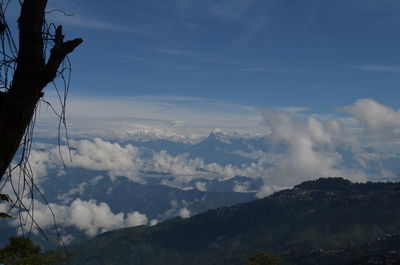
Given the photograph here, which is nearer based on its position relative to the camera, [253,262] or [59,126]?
[59,126]

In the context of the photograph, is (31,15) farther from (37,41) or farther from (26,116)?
(26,116)

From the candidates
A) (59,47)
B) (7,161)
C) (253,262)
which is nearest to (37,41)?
(59,47)

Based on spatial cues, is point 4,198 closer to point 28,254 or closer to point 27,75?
point 27,75

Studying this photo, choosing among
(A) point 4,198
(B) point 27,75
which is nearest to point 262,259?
(A) point 4,198

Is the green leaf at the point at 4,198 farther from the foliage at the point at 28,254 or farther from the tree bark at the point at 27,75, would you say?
the foliage at the point at 28,254

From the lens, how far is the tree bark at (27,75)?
17.8 ft

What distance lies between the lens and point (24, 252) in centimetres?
5256

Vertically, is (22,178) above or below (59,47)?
below

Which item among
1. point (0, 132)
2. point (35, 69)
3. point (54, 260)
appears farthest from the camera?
point (54, 260)

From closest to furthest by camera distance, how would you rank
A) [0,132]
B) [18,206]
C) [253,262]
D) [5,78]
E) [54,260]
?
[0,132] < [5,78] < [18,206] < [54,260] < [253,262]

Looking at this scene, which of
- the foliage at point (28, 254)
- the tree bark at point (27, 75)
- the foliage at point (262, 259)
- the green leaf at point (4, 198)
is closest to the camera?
the tree bark at point (27, 75)

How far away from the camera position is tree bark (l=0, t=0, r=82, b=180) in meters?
5.43

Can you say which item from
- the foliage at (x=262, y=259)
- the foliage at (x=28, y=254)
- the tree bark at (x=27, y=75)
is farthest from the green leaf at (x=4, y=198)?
the foliage at (x=262, y=259)

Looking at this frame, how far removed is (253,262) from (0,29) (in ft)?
303
